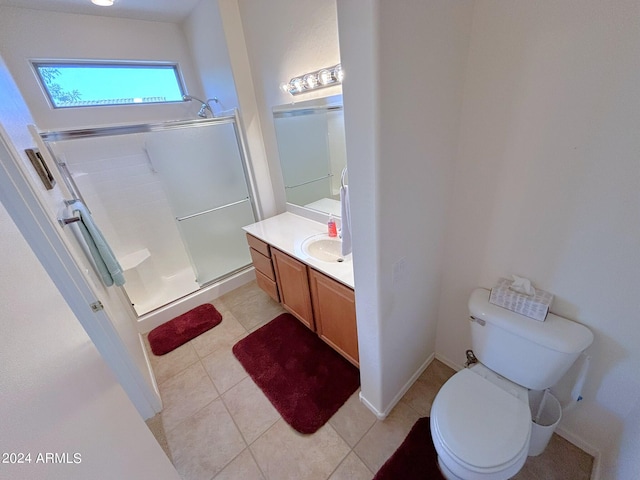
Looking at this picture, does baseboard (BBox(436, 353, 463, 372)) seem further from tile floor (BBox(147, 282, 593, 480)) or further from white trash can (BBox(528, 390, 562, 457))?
white trash can (BBox(528, 390, 562, 457))

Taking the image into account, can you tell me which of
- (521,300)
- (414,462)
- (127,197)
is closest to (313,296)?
(414,462)

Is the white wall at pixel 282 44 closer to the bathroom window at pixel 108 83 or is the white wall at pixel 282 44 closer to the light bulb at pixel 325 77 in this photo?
the light bulb at pixel 325 77

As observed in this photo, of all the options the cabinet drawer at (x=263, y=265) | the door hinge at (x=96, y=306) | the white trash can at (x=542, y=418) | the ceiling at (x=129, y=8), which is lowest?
the white trash can at (x=542, y=418)

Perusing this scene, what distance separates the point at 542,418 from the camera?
1.32 meters

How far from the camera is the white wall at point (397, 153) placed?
78cm

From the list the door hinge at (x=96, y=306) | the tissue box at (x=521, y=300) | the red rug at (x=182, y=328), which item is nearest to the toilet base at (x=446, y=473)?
Answer: the tissue box at (x=521, y=300)

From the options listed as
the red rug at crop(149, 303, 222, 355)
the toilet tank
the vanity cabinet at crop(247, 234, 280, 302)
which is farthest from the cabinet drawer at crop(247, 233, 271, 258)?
the toilet tank

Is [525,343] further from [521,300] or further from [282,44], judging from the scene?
[282,44]

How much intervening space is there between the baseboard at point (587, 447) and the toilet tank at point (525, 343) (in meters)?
0.46

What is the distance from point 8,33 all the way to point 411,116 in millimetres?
3001

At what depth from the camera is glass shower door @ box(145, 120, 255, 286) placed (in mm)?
2293

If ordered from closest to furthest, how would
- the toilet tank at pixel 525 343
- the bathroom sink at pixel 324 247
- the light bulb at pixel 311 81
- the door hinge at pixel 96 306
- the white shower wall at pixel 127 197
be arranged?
1. the toilet tank at pixel 525 343
2. the door hinge at pixel 96 306
3. the light bulb at pixel 311 81
4. the bathroom sink at pixel 324 247
5. the white shower wall at pixel 127 197

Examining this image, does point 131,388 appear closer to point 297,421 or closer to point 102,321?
point 102,321

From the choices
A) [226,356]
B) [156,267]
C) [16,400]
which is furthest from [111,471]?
[156,267]
